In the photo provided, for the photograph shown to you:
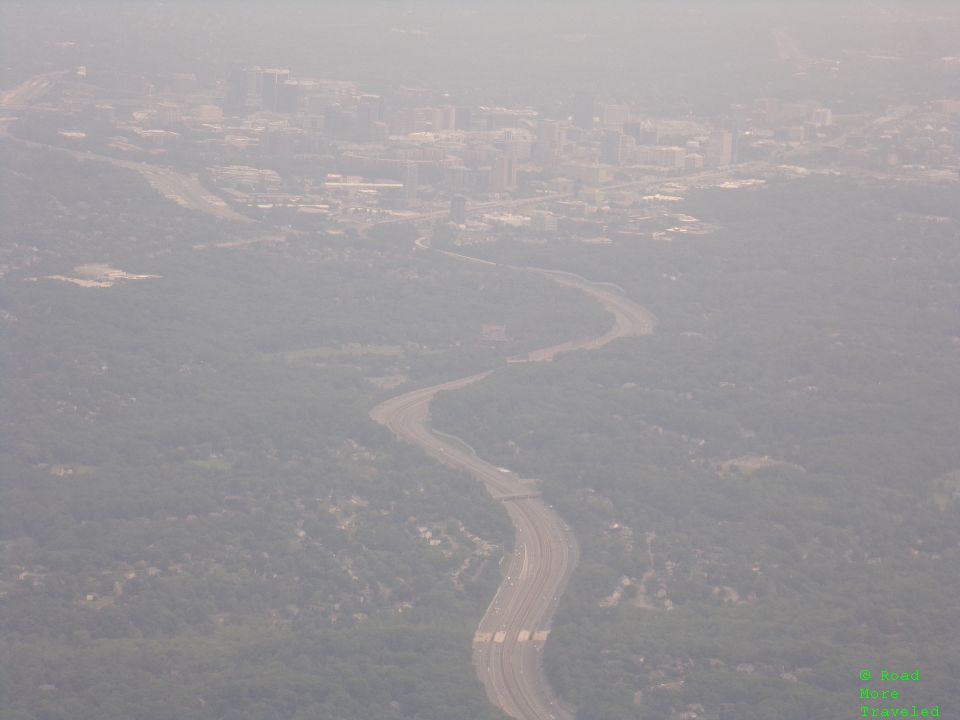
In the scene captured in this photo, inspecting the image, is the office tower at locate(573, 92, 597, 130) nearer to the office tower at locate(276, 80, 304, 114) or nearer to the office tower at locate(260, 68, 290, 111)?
the office tower at locate(276, 80, 304, 114)

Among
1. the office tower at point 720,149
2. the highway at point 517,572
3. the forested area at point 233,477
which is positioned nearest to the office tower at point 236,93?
the office tower at point 720,149

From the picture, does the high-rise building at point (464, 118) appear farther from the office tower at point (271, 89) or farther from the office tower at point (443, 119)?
the office tower at point (271, 89)

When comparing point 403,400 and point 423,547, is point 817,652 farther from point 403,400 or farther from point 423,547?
point 403,400

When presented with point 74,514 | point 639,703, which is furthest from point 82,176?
point 639,703

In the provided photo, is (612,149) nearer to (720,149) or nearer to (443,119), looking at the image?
(720,149)

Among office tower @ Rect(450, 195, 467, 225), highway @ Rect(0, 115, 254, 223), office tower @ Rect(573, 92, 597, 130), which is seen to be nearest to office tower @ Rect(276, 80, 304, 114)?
office tower @ Rect(573, 92, 597, 130)

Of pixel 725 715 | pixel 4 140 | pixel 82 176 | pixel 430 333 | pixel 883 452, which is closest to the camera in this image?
pixel 725 715
